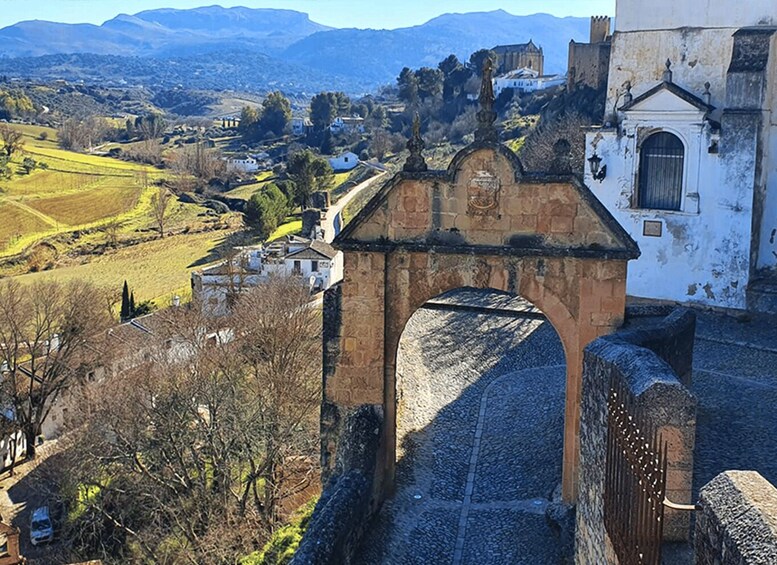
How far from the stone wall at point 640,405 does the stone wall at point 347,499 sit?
2.71 m

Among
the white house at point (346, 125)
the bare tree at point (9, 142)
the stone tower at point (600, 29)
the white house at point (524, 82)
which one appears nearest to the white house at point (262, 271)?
the stone tower at point (600, 29)

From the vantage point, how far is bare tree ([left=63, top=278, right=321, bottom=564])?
2230 cm

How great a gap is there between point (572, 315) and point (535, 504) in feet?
9.23

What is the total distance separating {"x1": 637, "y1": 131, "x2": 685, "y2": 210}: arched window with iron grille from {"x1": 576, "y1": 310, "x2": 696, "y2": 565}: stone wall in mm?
10459

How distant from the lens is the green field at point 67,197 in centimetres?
7356

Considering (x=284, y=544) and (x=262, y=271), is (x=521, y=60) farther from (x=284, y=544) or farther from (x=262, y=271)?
(x=284, y=544)

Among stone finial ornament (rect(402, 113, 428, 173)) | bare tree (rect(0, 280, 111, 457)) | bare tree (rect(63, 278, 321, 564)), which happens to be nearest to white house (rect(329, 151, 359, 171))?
bare tree (rect(0, 280, 111, 457))

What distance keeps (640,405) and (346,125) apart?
113m

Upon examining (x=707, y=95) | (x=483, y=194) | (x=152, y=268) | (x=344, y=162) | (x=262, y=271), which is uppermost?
(x=707, y=95)

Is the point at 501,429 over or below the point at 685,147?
below

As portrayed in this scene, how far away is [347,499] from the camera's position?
10531 mm

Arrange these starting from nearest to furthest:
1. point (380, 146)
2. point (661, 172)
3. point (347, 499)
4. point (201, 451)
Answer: point (347, 499) → point (661, 172) → point (201, 451) → point (380, 146)

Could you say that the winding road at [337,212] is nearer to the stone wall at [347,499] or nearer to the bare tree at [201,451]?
the bare tree at [201,451]

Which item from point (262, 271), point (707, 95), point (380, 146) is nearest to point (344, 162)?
point (380, 146)
